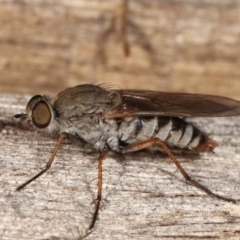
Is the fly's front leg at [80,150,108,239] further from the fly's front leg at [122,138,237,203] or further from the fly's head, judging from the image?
the fly's head

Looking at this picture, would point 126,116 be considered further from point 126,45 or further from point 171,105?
point 126,45

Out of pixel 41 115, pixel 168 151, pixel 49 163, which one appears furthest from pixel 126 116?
pixel 49 163

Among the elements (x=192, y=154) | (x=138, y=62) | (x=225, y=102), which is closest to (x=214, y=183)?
(x=192, y=154)

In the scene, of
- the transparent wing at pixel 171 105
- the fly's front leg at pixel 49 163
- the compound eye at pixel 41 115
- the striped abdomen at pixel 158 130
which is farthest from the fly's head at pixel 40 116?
the striped abdomen at pixel 158 130

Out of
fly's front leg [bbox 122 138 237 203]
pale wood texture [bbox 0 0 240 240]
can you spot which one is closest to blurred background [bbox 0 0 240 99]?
pale wood texture [bbox 0 0 240 240]

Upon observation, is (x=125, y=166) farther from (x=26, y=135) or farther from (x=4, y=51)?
(x=4, y=51)
